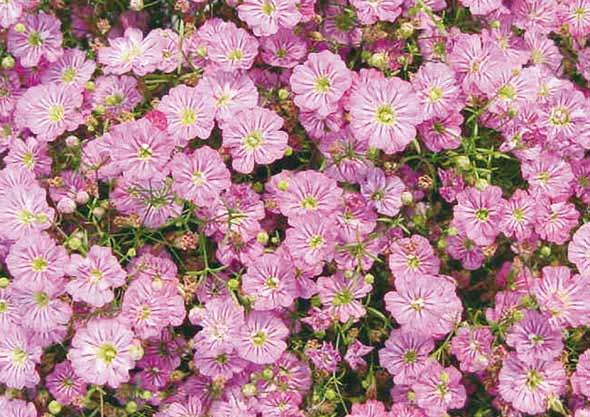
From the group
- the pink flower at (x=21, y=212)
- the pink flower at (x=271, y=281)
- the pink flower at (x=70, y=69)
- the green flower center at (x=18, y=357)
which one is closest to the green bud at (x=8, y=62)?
the pink flower at (x=70, y=69)

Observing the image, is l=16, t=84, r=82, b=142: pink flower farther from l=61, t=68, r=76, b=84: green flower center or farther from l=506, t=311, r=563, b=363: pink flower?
l=506, t=311, r=563, b=363: pink flower

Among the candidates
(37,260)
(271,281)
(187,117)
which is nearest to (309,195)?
(271,281)

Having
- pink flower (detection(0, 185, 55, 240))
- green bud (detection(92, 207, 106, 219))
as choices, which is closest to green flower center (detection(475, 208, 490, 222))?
green bud (detection(92, 207, 106, 219))

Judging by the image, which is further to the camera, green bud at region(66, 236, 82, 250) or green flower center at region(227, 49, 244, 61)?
green flower center at region(227, 49, 244, 61)

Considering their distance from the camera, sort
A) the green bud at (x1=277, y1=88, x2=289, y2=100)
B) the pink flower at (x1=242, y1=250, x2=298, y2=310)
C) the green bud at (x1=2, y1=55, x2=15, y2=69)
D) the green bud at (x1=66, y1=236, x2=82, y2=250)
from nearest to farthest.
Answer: the green bud at (x1=66, y1=236, x2=82, y2=250), the pink flower at (x1=242, y1=250, x2=298, y2=310), the green bud at (x1=277, y1=88, x2=289, y2=100), the green bud at (x1=2, y1=55, x2=15, y2=69)

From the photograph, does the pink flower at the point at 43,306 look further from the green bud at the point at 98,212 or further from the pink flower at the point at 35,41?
the pink flower at the point at 35,41

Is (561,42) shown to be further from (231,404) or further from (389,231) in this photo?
(231,404)

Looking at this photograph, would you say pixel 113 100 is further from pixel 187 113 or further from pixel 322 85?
pixel 322 85
